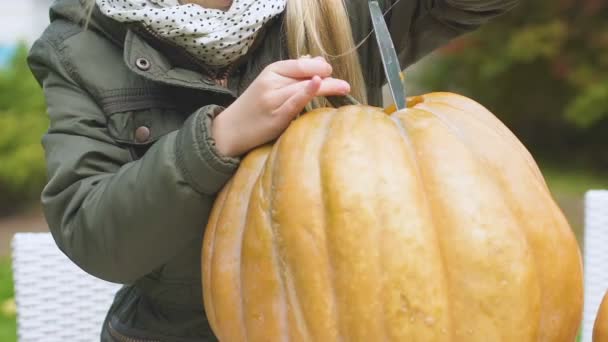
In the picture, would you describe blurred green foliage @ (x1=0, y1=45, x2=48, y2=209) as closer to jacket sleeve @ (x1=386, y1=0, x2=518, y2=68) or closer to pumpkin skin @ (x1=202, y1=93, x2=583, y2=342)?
jacket sleeve @ (x1=386, y1=0, x2=518, y2=68)

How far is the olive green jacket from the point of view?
1.22m

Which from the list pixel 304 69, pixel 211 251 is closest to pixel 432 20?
pixel 304 69

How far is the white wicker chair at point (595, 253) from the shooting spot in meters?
2.01

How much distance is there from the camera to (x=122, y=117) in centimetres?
143

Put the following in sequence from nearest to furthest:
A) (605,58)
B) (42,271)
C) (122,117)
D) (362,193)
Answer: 1. (362,193)
2. (122,117)
3. (42,271)
4. (605,58)

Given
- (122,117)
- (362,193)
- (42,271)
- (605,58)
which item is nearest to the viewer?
(362,193)

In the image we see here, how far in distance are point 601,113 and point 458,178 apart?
5110 millimetres

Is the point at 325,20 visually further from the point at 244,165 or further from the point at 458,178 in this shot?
the point at 458,178

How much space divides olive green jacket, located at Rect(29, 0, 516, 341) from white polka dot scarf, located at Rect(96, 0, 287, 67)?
1.5 inches

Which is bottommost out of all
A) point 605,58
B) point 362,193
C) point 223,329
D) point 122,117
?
point 605,58

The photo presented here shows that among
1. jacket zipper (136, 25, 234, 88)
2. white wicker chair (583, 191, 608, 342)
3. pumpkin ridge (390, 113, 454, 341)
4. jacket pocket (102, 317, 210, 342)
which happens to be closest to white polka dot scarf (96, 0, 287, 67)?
jacket zipper (136, 25, 234, 88)

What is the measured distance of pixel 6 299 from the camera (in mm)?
3781

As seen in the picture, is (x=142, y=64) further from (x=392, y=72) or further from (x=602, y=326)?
(x=602, y=326)

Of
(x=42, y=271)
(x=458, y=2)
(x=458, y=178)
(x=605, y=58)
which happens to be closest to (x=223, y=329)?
(x=458, y=178)
